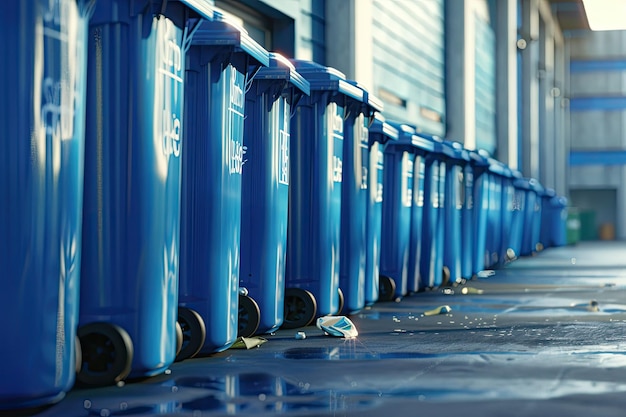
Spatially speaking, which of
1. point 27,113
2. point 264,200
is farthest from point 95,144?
point 264,200

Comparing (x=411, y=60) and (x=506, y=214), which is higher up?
(x=411, y=60)

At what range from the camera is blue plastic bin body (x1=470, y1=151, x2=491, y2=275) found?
41.3 feet

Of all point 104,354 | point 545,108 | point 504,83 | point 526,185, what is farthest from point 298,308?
point 545,108

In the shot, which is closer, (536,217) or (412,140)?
(412,140)

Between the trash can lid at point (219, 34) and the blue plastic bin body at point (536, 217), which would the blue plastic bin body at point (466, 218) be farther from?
the blue plastic bin body at point (536, 217)

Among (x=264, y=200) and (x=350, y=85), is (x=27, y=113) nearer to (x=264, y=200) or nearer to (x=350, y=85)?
(x=264, y=200)

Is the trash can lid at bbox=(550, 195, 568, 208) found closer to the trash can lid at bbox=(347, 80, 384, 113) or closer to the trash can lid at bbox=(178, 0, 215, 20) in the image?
the trash can lid at bbox=(347, 80, 384, 113)


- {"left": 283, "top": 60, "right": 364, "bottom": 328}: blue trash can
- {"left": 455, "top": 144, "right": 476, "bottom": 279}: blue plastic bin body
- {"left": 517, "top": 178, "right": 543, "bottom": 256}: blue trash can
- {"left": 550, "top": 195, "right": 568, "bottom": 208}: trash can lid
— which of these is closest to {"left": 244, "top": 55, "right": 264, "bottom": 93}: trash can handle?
{"left": 283, "top": 60, "right": 364, "bottom": 328}: blue trash can

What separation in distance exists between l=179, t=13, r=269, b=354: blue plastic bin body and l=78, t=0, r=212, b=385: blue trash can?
65 cm

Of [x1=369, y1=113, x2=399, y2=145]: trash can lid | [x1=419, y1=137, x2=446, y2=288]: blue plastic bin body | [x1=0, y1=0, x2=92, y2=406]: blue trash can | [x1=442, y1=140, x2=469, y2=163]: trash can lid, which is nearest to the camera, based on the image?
[x1=0, y1=0, x2=92, y2=406]: blue trash can

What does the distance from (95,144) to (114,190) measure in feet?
0.59

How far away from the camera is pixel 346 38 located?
1188 cm

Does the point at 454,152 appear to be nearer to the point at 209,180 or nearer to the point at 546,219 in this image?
the point at 209,180

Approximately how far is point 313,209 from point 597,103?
1386 inches
